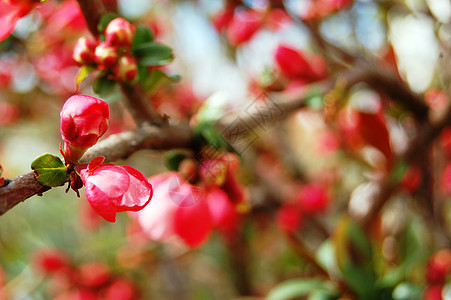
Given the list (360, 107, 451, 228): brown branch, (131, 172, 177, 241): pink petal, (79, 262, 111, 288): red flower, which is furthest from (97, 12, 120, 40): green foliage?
(79, 262, 111, 288): red flower

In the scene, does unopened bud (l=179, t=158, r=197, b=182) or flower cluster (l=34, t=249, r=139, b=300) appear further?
flower cluster (l=34, t=249, r=139, b=300)

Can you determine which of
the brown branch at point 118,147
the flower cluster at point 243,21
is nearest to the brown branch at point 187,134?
the brown branch at point 118,147

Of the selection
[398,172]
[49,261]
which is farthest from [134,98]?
[49,261]

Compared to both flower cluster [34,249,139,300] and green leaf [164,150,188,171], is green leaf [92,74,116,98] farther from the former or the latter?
flower cluster [34,249,139,300]

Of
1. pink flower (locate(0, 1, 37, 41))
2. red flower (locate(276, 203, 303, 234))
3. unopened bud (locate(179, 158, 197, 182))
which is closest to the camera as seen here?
pink flower (locate(0, 1, 37, 41))

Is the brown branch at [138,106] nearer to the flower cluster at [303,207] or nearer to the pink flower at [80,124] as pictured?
the pink flower at [80,124]

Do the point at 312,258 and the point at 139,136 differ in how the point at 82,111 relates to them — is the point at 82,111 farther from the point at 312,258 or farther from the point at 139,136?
the point at 312,258

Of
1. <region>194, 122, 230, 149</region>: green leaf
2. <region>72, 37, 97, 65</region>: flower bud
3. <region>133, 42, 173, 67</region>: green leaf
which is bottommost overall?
Result: <region>194, 122, 230, 149</region>: green leaf

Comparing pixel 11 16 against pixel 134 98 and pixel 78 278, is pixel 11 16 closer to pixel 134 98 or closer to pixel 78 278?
pixel 134 98
